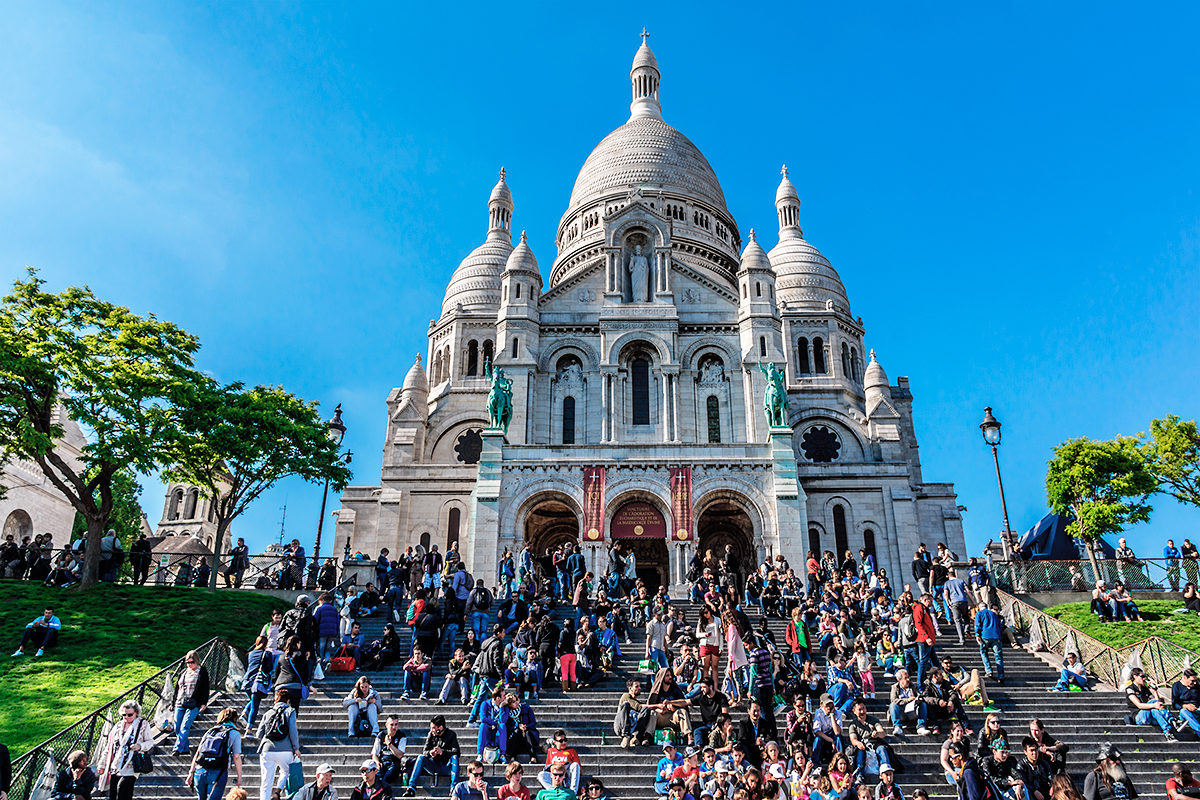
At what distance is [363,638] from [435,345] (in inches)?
1154

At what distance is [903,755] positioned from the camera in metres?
15.5

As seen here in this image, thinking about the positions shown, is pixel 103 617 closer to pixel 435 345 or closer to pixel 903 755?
pixel 903 755

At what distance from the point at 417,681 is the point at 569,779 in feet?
19.2

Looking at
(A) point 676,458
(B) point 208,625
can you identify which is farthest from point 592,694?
(A) point 676,458

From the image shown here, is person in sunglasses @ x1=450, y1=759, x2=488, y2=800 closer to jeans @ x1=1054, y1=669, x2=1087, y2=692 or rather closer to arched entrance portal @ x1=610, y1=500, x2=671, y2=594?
jeans @ x1=1054, y1=669, x2=1087, y2=692

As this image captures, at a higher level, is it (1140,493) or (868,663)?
(1140,493)

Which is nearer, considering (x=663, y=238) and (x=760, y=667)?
(x=760, y=667)

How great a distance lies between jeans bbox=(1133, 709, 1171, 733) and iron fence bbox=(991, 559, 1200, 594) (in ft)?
32.4

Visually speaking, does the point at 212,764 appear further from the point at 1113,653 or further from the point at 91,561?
the point at 1113,653

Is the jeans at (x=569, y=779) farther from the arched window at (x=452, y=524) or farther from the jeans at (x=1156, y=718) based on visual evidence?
the arched window at (x=452, y=524)

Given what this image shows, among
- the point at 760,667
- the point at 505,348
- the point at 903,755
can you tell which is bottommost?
the point at 903,755

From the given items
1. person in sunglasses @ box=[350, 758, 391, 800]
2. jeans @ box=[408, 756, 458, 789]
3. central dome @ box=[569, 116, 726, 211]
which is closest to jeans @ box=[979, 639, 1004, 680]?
jeans @ box=[408, 756, 458, 789]

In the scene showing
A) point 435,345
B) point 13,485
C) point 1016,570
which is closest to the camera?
point 1016,570

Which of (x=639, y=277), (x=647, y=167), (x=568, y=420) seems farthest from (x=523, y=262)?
(x=647, y=167)
